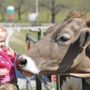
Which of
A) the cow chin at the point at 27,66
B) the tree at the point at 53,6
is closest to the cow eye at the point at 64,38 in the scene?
the cow chin at the point at 27,66

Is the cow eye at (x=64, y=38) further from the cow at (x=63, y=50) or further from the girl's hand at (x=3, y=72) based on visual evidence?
the girl's hand at (x=3, y=72)

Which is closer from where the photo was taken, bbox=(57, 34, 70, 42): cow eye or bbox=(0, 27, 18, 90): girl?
bbox=(57, 34, 70, 42): cow eye

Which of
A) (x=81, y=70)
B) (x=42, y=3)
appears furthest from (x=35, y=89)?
(x=42, y=3)

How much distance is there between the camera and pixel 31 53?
5352 millimetres

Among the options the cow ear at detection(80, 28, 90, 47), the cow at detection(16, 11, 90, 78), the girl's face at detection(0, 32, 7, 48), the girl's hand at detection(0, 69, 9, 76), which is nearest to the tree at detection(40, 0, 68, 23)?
the girl's face at detection(0, 32, 7, 48)

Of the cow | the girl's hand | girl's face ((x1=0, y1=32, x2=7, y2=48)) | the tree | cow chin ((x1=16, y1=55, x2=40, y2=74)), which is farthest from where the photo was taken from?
the tree

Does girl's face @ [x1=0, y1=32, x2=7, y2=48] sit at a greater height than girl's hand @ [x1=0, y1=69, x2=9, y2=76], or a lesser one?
greater

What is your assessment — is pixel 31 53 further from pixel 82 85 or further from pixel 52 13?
pixel 52 13

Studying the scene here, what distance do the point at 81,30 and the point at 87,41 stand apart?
0.54ft

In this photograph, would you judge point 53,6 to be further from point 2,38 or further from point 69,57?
point 69,57

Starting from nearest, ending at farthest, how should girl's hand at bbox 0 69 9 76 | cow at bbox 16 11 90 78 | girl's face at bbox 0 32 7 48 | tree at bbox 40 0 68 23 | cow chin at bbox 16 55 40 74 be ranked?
cow chin at bbox 16 55 40 74, cow at bbox 16 11 90 78, girl's hand at bbox 0 69 9 76, girl's face at bbox 0 32 7 48, tree at bbox 40 0 68 23

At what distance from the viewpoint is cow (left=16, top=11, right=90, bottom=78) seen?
534 centimetres

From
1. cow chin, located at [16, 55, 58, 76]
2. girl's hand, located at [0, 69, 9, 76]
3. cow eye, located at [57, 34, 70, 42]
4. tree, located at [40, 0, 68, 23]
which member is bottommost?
tree, located at [40, 0, 68, 23]

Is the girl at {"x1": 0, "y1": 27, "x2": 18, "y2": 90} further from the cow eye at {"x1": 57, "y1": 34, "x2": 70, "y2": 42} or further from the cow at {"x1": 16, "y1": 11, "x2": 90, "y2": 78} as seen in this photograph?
the cow eye at {"x1": 57, "y1": 34, "x2": 70, "y2": 42}
